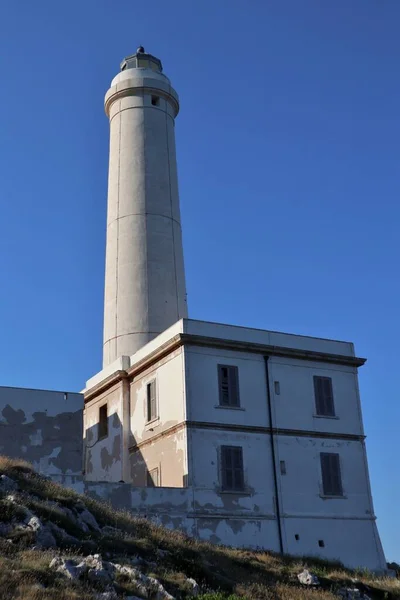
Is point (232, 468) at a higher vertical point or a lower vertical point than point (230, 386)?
lower

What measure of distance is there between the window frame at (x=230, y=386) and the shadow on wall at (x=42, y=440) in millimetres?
5062

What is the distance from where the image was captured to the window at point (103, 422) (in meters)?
32.8

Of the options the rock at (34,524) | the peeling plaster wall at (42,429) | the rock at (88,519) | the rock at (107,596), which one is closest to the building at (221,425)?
the peeling plaster wall at (42,429)

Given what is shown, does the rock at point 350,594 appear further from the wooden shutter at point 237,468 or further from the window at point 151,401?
the window at point 151,401

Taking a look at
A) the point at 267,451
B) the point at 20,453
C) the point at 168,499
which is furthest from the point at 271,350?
the point at 20,453

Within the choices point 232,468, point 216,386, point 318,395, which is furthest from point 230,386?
point 318,395

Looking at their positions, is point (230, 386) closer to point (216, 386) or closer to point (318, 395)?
point (216, 386)

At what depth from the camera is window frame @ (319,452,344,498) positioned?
29.6m

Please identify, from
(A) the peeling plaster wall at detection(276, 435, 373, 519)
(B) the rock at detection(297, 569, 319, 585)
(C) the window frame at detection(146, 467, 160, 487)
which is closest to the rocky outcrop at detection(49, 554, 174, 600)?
(B) the rock at detection(297, 569, 319, 585)

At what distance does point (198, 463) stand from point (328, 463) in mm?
5309

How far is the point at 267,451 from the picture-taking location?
28.9 metres

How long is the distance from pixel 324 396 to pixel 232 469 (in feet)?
16.7

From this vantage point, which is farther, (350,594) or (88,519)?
(350,594)

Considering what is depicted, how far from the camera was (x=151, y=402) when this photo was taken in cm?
3017
